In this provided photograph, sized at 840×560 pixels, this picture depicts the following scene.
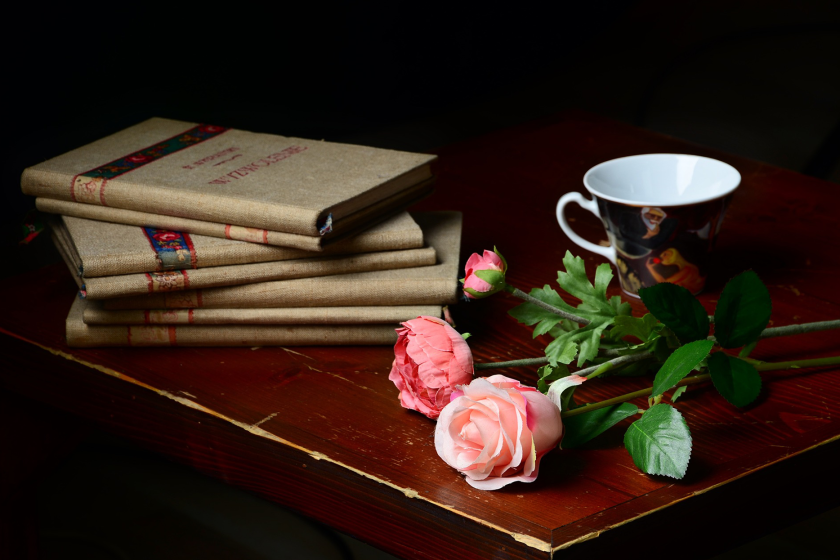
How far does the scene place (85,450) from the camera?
3.92 ft

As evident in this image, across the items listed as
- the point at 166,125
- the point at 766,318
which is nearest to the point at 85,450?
the point at 166,125

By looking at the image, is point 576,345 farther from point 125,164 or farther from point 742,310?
point 125,164

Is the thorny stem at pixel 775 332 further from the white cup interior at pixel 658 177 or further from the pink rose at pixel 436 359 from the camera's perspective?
the white cup interior at pixel 658 177

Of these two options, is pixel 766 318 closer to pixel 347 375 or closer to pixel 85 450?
pixel 347 375

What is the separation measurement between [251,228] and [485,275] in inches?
7.7

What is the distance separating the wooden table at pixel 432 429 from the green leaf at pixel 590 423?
0.01 m

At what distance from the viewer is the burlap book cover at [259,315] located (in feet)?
1.80

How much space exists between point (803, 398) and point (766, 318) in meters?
0.08

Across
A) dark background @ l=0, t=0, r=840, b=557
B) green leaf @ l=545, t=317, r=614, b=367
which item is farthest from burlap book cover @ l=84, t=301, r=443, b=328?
dark background @ l=0, t=0, r=840, b=557

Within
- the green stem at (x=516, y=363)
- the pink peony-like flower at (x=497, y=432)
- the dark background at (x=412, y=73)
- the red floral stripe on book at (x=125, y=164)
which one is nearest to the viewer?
the pink peony-like flower at (x=497, y=432)

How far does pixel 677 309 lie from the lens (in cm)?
41

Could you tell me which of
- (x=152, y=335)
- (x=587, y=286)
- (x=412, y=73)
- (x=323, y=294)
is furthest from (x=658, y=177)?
(x=412, y=73)

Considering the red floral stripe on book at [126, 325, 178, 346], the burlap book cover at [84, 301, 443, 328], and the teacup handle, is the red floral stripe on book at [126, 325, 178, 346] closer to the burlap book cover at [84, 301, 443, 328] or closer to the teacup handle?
the burlap book cover at [84, 301, 443, 328]

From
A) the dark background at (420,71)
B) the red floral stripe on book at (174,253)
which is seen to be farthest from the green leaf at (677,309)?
the dark background at (420,71)
